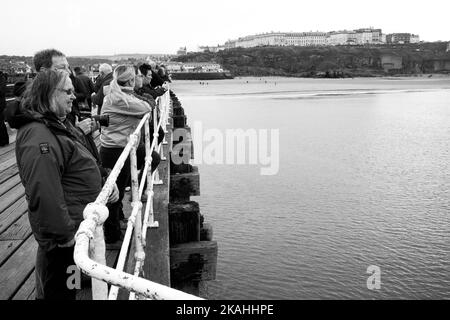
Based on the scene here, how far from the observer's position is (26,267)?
402 cm

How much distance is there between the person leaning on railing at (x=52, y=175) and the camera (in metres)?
2.53

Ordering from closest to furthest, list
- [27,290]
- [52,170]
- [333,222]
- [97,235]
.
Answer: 1. [97,235]
2. [52,170]
3. [27,290]
4. [333,222]

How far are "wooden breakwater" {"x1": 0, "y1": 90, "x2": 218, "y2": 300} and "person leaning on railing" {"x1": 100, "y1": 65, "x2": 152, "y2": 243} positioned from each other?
533 millimetres

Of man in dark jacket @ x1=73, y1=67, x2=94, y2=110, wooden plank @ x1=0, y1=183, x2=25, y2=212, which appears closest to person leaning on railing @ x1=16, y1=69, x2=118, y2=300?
wooden plank @ x1=0, y1=183, x2=25, y2=212

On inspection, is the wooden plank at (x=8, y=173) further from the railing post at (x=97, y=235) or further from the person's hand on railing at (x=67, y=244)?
the railing post at (x=97, y=235)

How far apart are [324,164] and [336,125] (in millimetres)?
13713

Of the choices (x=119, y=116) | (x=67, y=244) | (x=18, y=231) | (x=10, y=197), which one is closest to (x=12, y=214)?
(x=18, y=231)

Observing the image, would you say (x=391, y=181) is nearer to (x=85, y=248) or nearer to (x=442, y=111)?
(x=85, y=248)

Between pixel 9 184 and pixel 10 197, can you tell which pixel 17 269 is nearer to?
pixel 10 197

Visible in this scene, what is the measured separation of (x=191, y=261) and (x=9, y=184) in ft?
11.8

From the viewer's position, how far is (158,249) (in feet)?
13.8

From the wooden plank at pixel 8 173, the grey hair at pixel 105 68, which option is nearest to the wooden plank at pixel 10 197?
the wooden plank at pixel 8 173

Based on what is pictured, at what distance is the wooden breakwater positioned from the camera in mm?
3762

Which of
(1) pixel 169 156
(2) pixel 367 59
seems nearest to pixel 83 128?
(1) pixel 169 156
